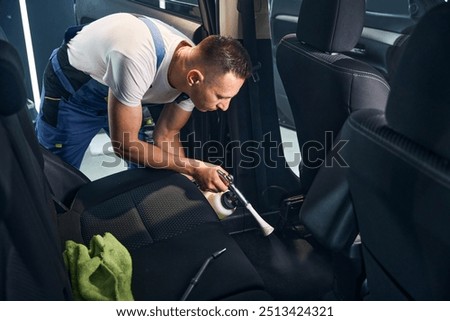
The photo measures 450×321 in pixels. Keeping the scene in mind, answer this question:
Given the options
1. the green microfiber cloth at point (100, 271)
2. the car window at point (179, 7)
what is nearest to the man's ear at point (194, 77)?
the car window at point (179, 7)

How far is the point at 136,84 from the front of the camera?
1.44m

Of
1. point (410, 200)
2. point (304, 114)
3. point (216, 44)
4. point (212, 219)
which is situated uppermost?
point (216, 44)

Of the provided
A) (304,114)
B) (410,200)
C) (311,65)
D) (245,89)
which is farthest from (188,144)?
(410,200)

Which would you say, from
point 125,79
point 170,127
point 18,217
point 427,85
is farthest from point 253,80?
point 18,217

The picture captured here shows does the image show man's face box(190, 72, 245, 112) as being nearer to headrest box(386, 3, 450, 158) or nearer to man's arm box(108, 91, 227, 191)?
man's arm box(108, 91, 227, 191)

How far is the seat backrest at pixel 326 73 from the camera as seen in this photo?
1.26 metres

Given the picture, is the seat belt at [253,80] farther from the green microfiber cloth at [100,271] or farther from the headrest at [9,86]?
the headrest at [9,86]

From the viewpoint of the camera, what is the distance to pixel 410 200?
717 millimetres

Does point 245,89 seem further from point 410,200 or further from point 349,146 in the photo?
point 410,200

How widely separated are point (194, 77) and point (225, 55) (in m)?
0.13

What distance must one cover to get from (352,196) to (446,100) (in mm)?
322

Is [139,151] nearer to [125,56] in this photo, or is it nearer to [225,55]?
[125,56]

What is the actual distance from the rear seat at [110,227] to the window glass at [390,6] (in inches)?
67.9
